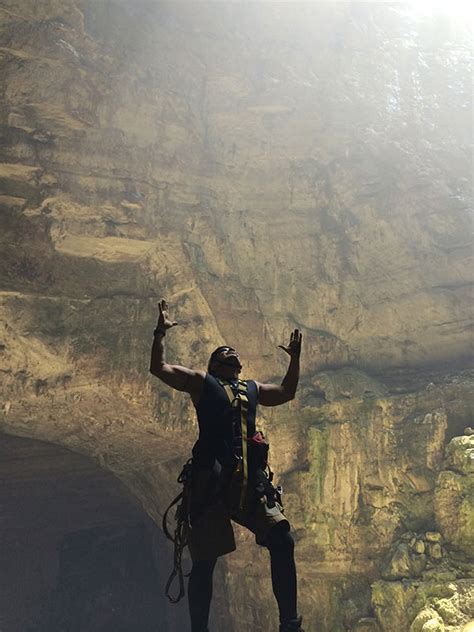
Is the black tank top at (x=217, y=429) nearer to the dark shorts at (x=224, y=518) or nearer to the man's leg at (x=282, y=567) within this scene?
the dark shorts at (x=224, y=518)

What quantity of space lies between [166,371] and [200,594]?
3.82 feet

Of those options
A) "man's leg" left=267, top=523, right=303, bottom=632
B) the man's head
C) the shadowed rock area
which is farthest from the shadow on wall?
"man's leg" left=267, top=523, right=303, bottom=632

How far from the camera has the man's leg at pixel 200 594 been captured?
2.88m

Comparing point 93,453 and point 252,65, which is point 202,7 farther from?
point 93,453

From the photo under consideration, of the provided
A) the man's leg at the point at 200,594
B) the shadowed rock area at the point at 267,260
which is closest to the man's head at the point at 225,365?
the man's leg at the point at 200,594

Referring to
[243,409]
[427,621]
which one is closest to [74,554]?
[427,621]

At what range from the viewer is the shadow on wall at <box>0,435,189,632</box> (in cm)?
886

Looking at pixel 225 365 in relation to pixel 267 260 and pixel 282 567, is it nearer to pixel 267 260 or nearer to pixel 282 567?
pixel 282 567

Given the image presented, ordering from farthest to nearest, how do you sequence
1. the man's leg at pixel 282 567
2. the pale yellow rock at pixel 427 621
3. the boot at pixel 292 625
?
the pale yellow rock at pixel 427 621 → the man's leg at pixel 282 567 → the boot at pixel 292 625

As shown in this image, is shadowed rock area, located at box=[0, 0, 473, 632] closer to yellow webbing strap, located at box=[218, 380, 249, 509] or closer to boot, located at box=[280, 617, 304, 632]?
boot, located at box=[280, 617, 304, 632]

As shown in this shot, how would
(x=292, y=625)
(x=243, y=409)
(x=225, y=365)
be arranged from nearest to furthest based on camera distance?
1. (x=292, y=625)
2. (x=243, y=409)
3. (x=225, y=365)

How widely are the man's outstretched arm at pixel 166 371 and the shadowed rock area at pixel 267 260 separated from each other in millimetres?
3714

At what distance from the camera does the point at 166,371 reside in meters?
2.93

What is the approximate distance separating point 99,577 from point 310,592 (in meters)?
4.28
